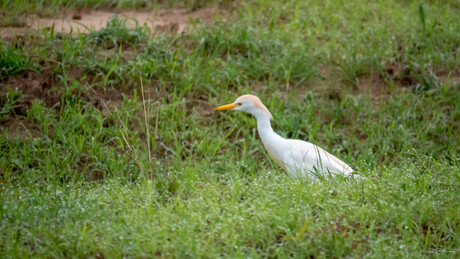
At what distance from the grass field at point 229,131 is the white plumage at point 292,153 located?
0.15 m

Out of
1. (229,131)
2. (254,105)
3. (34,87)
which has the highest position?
(254,105)

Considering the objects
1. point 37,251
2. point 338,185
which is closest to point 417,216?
Answer: point 338,185

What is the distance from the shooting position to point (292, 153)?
4449 mm

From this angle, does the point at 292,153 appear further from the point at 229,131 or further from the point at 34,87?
the point at 34,87

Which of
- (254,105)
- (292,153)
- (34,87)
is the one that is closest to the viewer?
(292,153)

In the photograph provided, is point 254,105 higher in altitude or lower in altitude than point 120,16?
lower

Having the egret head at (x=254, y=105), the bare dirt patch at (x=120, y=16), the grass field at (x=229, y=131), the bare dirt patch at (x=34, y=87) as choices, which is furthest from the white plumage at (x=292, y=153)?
the bare dirt patch at (x=120, y=16)

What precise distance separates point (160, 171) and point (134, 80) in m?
1.45

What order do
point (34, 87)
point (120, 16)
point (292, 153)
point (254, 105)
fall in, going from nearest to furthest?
point (292, 153)
point (254, 105)
point (34, 87)
point (120, 16)

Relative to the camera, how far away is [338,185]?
11.9 ft

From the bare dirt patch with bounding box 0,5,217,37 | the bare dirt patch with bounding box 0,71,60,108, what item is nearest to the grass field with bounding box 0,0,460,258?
the bare dirt patch with bounding box 0,71,60,108

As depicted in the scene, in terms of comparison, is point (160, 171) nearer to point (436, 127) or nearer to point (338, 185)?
point (338, 185)

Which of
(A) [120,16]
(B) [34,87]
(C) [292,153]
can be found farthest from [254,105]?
(A) [120,16]

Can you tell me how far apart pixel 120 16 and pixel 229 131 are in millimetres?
2402
